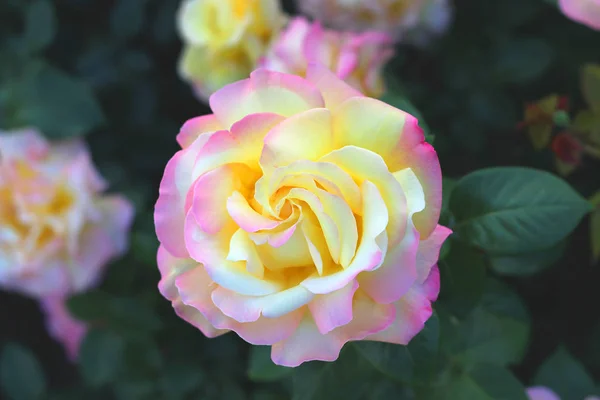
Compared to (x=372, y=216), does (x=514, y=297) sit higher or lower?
lower

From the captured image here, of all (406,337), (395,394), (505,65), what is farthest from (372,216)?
(505,65)

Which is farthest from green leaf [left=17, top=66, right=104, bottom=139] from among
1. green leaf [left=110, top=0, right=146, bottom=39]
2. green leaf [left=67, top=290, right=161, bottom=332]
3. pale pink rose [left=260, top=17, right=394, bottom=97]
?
pale pink rose [left=260, top=17, right=394, bottom=97]

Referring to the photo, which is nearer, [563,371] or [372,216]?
[372,216]

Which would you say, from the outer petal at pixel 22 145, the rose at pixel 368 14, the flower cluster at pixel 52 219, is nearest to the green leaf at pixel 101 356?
the flower cluster at pixel 52 219

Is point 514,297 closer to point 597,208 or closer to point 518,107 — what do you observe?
point 597,208

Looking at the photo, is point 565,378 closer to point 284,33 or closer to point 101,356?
point 284,33

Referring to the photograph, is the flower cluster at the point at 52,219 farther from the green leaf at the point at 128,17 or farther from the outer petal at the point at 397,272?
the outer petal at the point at 397,272

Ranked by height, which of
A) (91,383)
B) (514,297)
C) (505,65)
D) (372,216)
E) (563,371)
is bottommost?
(91,383)
